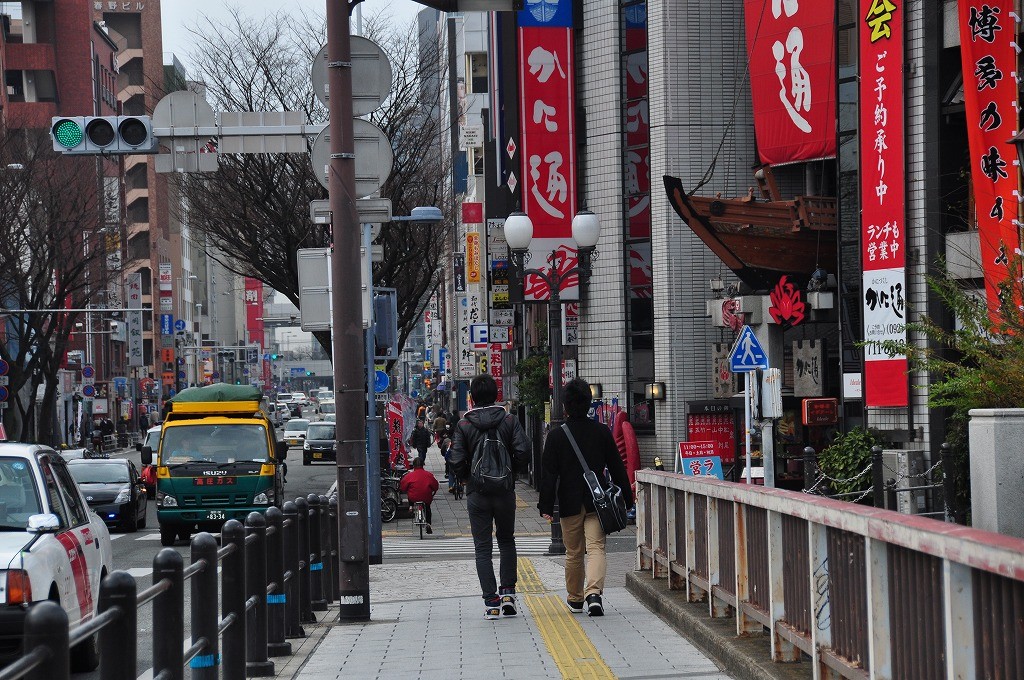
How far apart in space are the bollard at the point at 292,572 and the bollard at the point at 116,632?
18.0 ft

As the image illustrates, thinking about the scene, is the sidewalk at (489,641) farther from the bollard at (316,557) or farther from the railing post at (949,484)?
the railing post at (949,484)

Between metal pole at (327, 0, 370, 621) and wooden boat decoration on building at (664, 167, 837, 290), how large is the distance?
1257cm

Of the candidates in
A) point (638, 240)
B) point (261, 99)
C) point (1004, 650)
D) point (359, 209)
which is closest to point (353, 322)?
point (359, 209)

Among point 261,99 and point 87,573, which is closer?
point 87,573

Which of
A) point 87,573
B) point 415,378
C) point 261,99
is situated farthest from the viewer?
point 415,378

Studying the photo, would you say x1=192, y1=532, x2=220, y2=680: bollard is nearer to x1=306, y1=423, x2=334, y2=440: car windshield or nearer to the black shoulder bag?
the black shoulder bag

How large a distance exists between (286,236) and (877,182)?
18.8 m

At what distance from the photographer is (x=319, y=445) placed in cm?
5381

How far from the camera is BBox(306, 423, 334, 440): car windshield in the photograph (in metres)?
54.7

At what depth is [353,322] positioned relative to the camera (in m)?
12.3

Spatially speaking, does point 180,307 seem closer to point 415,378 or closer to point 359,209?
point 415,378

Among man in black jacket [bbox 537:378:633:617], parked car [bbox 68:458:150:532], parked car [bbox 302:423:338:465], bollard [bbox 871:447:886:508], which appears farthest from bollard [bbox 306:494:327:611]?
parked car [bbox 302:423:338:465]

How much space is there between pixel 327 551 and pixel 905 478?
8574 mm

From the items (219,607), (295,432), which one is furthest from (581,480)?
(295,432)
